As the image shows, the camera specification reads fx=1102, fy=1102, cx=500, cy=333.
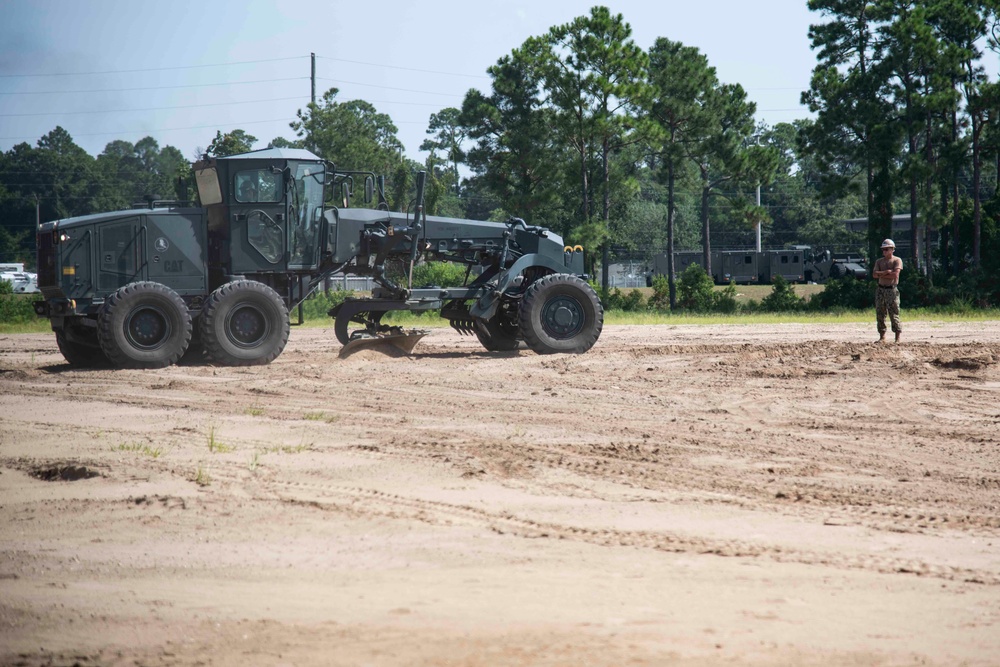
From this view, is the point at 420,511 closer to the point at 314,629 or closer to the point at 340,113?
the point at 314,629

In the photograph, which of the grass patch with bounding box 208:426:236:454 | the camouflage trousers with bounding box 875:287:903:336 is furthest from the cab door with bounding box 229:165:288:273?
the camouflage trousers with bounding box 875:287:903:336

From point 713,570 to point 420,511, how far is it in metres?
2.21

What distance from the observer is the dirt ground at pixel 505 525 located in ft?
15.7

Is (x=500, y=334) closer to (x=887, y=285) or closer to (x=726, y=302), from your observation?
(x=887, y=285)

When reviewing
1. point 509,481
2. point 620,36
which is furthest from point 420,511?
point 620,36

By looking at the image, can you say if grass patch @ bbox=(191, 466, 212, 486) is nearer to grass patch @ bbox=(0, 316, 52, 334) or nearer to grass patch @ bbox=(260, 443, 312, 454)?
grass patch @ bbox=(260, 443, 312, 454)

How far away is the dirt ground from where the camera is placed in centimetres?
479

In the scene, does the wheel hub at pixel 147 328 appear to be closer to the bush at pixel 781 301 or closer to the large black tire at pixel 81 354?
the large black tire at pixel 81 354

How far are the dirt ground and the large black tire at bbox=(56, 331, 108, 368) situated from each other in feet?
10.5

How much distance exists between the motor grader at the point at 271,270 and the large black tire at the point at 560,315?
2 centimetres

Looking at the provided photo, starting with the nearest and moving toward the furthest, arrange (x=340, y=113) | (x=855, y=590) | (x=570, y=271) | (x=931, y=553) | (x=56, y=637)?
(x=56, y=637), (x=855, y=590), (x=931, y=553), (x=570, y=271), (x=340, y=113)

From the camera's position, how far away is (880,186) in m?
40.1

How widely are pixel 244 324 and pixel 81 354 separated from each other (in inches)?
109

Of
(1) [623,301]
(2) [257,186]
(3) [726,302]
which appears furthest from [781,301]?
(2) [257,186]
